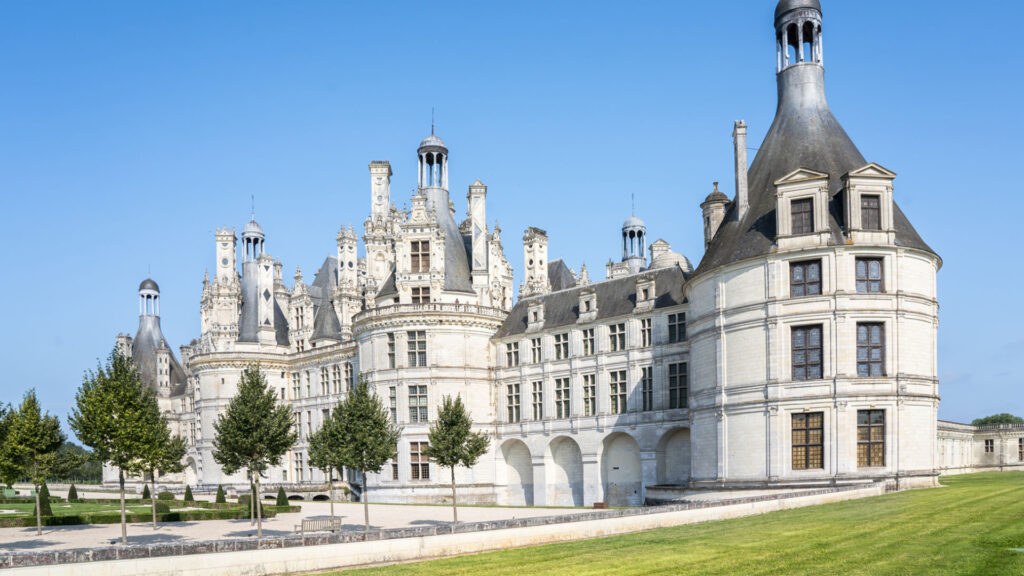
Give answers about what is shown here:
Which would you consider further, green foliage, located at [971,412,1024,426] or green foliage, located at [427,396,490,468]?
green foliage, located at [971,412,1024,426]

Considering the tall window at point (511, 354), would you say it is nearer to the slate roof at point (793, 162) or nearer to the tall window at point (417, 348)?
the tall window at point (417, 348)

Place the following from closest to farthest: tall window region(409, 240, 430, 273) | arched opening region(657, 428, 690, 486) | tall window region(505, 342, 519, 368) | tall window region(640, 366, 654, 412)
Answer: arched opening region(657, 428, 690, 486), tall window region(640, 366, 654, 412), tall window region(505, 342, 519, 368), tall window region(409, 240, 430, 273)

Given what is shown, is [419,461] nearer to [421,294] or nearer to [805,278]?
[421,294]

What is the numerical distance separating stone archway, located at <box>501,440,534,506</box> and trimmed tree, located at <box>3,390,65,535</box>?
28.5m

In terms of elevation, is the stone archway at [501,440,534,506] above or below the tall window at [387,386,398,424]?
below

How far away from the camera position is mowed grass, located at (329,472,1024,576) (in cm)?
1633

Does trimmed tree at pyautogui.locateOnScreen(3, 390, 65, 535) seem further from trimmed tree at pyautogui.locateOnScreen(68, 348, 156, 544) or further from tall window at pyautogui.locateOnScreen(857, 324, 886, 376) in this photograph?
tall window at pyautogui.locateOnScreen(857, 324, 886, 376)

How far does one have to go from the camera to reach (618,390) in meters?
51.6

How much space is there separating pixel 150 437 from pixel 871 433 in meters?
28.2

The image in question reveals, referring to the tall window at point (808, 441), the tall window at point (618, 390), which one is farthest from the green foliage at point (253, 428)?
the tall window at point (618, 390)

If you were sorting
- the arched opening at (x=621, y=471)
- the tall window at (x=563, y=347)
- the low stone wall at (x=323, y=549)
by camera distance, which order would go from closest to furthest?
1. the low stone wall at (x=323, y=549)
2. the arched opening at (x=621, y=471)
3. the tall window at (x=563, y=347)

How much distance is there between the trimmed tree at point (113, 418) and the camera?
108ft

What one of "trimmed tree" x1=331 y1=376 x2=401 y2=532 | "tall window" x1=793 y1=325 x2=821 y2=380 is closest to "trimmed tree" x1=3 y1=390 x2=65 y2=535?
"trimmed tree" x1=331 y1=376 x2=401 y2=532

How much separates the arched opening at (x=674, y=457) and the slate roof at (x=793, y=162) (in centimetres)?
1011
